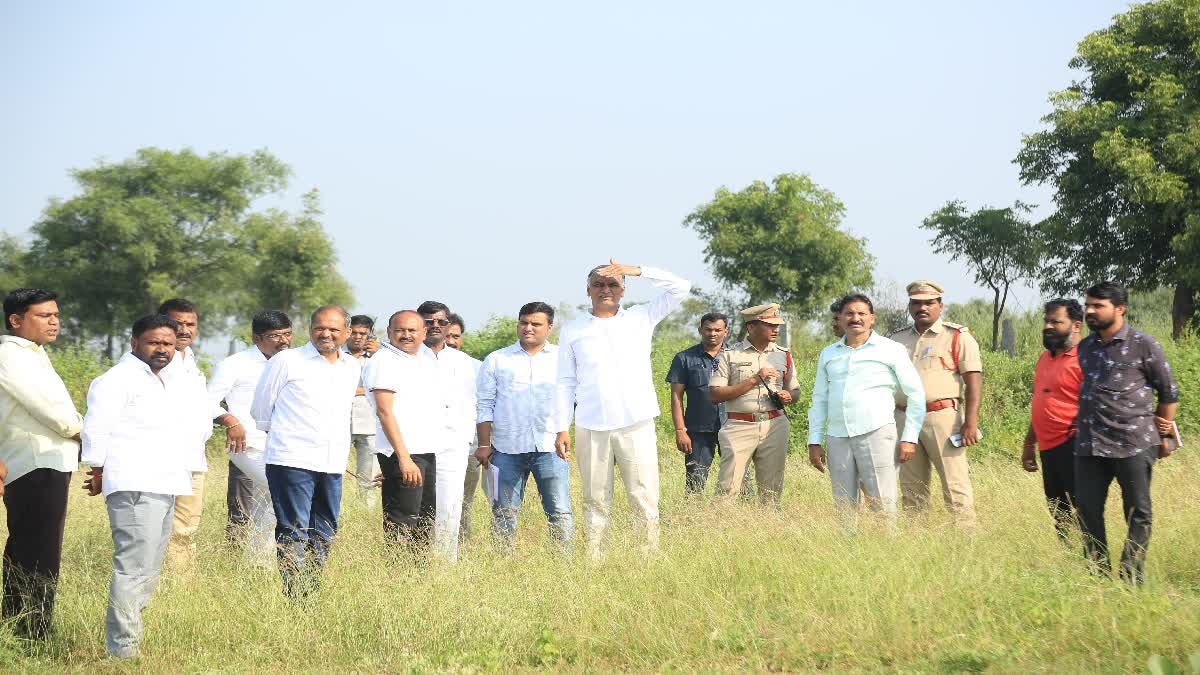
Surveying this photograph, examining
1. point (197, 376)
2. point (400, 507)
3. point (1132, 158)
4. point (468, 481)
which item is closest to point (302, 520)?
point (400, 507)

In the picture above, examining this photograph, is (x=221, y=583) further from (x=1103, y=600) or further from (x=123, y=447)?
(x=1103, y=600)

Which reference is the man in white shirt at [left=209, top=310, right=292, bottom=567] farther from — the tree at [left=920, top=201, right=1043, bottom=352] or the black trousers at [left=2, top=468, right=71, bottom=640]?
the tree at [left=920, top=201, right=1043, bottom=352]

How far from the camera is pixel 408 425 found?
748 centimetres

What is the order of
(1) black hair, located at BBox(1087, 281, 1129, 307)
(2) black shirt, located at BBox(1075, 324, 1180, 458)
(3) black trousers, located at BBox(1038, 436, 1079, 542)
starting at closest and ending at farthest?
(2) black shirt, located at BBox(1075, 324, 1180, 458), (1) black hair, located at BBox(1087, 281, 1129, 307), (3) black trousers, located at BBox(1038, 436, 1079, 542)

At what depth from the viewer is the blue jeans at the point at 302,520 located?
6.35 m

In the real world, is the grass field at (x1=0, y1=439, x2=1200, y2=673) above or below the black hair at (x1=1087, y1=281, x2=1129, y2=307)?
below

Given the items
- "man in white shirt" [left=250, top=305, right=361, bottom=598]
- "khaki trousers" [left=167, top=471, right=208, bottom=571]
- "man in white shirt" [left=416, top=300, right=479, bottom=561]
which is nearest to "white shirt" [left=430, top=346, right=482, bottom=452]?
"man in white shirt" [left=416, top=300, right=479, bottom=561]

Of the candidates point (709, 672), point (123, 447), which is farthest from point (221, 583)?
point (709, 672)

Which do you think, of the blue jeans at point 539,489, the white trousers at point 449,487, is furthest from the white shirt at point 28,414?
the blue jeans at point 539,489

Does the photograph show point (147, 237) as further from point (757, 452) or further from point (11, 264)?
point (757, 452)

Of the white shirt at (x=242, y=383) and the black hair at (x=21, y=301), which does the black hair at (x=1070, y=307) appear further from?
the black hair at (x=21, y=301)

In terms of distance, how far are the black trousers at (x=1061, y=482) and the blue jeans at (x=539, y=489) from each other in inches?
122

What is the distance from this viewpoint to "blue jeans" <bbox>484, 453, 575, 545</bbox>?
7906 millimetres

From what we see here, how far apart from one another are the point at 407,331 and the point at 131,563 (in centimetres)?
236
